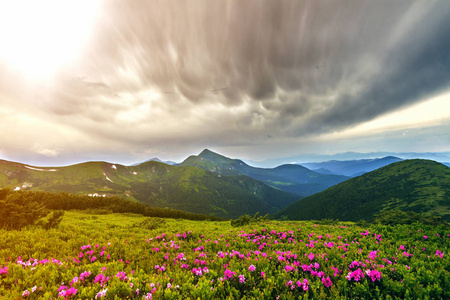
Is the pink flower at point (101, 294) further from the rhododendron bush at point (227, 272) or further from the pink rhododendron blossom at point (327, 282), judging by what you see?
the pink rhododendron blossom at point (327, 282)

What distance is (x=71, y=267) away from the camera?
551 centimetres

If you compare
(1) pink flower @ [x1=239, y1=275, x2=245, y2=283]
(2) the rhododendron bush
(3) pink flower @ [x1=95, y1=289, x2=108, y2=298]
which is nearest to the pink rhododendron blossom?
(2) the rhododendron bush

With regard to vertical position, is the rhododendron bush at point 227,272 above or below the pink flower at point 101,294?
below

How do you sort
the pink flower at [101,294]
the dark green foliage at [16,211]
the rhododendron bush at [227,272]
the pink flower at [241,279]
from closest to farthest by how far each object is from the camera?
the pink flower at [101,294]
the rhododendron bush at [227,272]
the pink flower at [241,279]
the dark green foliage at [16,211]

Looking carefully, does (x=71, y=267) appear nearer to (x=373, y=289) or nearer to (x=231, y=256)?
(x=231, y=256)

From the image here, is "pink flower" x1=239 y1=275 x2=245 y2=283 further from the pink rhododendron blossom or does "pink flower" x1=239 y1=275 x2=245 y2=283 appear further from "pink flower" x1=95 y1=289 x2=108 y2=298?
"pink flower" x1=95 y1=289 x2=108 y2=298

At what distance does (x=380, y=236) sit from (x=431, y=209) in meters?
195

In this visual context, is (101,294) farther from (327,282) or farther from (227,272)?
(327,282)

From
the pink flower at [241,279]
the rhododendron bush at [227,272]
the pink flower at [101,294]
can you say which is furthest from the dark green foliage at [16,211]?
the pink flower at [241,279]

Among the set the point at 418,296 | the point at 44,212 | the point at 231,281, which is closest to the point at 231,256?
the point at 231,281

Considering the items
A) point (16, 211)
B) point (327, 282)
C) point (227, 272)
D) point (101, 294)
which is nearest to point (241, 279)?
point (227, 272)

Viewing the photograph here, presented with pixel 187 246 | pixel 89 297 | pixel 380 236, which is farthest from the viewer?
pixel 380 236

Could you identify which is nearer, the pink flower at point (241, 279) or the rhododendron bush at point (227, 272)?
the rhododendron bush at point (227, 272)

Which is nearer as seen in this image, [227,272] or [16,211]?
[227,272]
